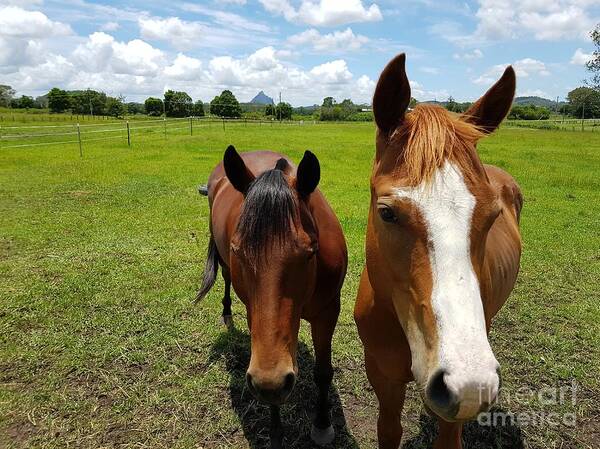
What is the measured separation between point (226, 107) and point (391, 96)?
73.0 metres

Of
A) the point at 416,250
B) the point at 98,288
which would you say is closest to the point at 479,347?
the point at 416,250

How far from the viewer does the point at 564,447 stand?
9.41 feet

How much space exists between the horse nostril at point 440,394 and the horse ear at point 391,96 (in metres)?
1.02

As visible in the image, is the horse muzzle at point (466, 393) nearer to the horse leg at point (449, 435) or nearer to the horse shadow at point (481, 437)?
the horse leg at point (449, 435)

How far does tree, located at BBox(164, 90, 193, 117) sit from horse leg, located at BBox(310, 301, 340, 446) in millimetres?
71138

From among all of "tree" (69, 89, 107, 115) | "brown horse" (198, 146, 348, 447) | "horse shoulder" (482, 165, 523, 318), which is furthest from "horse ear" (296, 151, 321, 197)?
"tree" (69, 89, 107, 115)

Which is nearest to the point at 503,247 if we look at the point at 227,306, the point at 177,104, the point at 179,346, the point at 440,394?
the point at 440,394

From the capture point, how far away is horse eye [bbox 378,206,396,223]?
154cm

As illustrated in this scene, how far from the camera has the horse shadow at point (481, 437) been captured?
290cm

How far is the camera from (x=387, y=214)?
5.09ft

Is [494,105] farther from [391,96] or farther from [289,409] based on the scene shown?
[289,409]

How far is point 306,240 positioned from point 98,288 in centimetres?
399

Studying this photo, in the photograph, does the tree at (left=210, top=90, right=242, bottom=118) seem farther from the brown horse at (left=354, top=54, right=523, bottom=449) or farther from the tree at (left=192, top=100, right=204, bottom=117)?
the brown horse at (left=354, top=54, right=523, bottom=449)

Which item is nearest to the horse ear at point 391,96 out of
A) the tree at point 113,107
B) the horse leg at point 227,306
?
the horse leg at point 227,306
